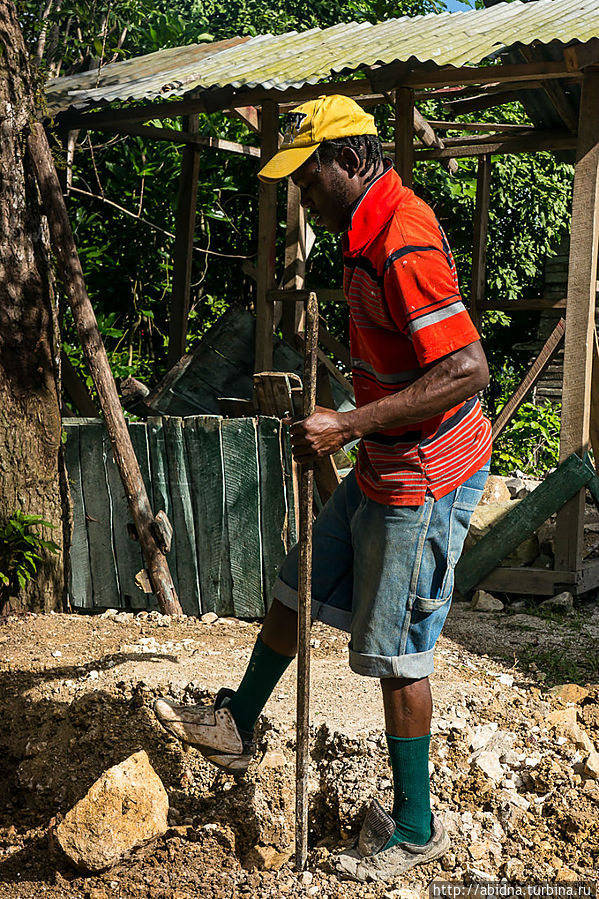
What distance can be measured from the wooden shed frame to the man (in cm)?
303

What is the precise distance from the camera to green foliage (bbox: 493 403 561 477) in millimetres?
9734

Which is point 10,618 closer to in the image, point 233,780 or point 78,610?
point 78,610

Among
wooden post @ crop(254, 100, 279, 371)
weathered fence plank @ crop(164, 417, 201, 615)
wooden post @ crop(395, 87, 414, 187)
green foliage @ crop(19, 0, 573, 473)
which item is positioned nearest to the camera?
weathered fence plank @ crop(164, 417, 201, 615)

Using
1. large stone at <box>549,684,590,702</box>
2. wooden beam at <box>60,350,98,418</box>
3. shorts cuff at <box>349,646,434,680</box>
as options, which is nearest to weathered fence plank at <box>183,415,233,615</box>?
wooden beam at <box>60,350,98,418</box>

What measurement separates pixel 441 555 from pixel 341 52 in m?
4.43

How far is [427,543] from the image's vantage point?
8.64 ft

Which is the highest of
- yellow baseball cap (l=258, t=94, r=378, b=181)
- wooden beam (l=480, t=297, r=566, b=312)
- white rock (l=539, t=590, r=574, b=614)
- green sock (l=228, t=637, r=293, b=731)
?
yellow baseball cap (l=258, t=94, r=378, b=181)

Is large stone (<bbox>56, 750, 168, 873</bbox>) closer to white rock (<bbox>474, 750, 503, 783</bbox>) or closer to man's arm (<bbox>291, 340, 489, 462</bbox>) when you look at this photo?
white rock (<bbox>474, 750, 503, 783</bbox>)

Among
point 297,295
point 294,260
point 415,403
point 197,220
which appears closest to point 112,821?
point 415,403

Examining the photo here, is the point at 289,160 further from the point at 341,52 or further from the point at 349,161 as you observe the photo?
the point at 341,52

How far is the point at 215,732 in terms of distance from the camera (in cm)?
308

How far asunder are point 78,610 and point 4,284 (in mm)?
1952

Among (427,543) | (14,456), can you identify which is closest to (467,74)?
(14,456)

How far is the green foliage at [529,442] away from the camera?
973 cm
